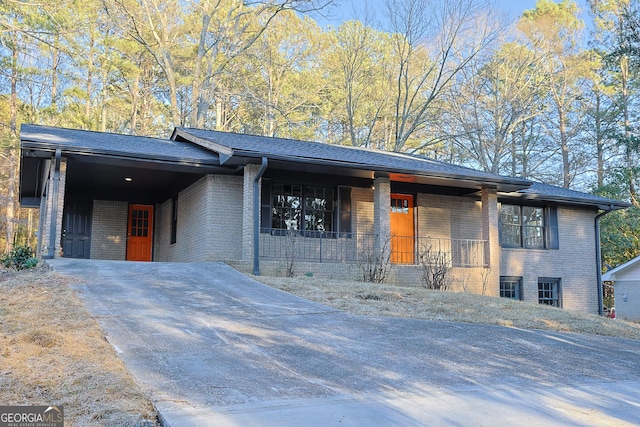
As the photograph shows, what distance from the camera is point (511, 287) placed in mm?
18641

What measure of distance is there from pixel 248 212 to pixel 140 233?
20.3 ft

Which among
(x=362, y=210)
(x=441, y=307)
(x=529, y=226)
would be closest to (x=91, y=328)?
(x=441, y=307)

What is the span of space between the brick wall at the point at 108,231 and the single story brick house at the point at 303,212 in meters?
0.03

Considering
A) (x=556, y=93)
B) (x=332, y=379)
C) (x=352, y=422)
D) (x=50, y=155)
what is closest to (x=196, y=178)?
(x=50, y=155)

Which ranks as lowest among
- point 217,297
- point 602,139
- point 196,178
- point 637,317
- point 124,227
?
point 637,317

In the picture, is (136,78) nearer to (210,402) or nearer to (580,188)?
(580,188)

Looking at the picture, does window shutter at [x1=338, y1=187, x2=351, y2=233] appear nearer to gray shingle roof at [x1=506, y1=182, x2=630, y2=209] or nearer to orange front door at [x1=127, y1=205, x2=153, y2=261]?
gray shingle roof at [x1=506, y1=182, x2=630, y2=209]

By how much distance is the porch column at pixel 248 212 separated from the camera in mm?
14047

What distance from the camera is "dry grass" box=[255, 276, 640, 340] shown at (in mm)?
9844

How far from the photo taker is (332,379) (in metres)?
5.93

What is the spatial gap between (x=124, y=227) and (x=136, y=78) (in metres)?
14.8

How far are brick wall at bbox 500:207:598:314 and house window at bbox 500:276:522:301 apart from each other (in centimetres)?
17

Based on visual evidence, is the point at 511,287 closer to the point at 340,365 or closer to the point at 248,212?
the point at 248,212

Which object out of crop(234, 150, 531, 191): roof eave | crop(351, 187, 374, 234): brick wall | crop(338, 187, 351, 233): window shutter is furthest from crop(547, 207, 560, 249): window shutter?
crop(338, 187, 351, 233): window shutter
